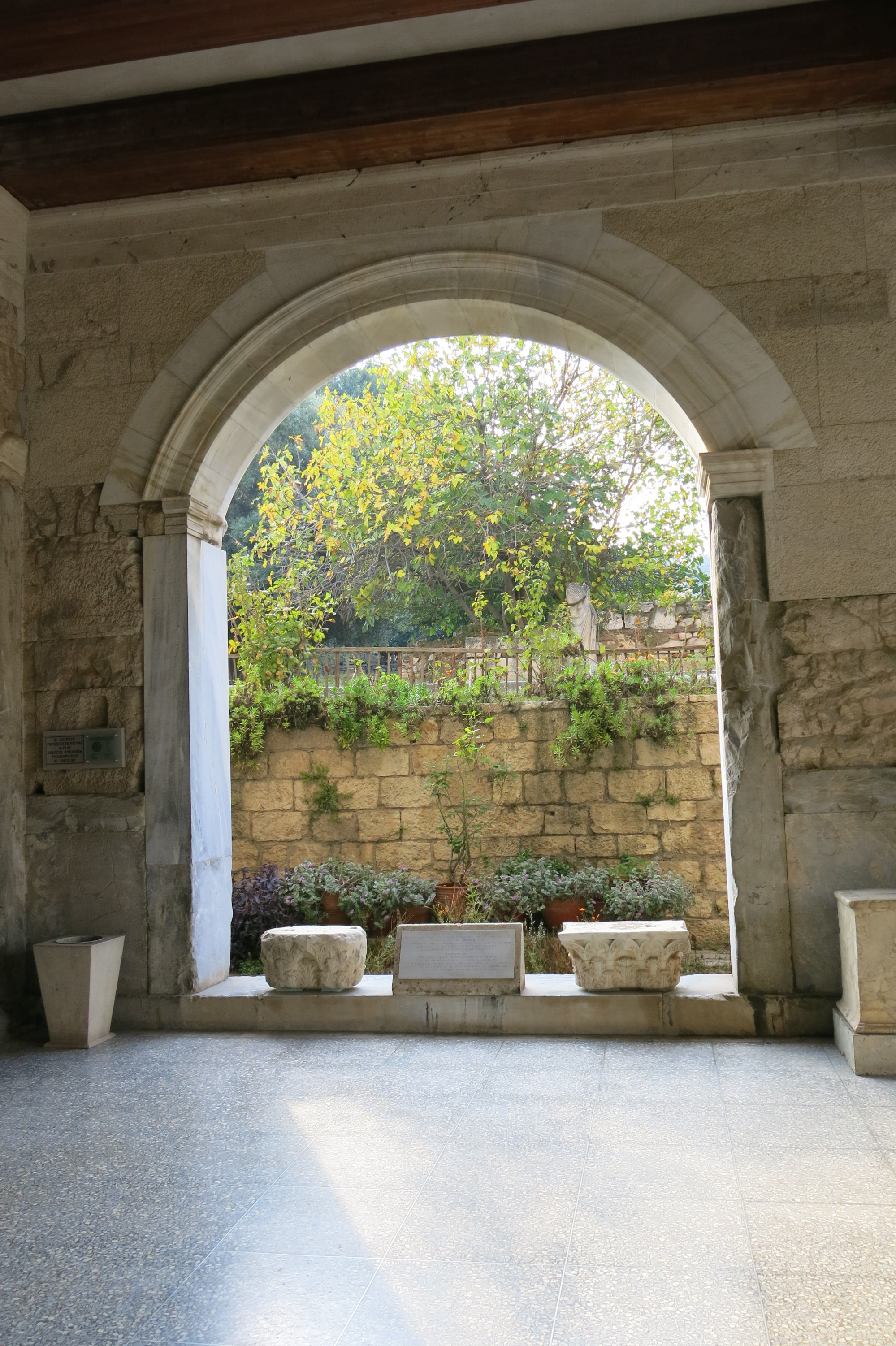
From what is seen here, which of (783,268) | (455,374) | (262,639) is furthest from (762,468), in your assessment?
(455,374)

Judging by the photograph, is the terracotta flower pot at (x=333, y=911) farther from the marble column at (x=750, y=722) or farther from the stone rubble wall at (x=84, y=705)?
the marble column at (x=750, y=722)

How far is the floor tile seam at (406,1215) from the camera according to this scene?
1.89m

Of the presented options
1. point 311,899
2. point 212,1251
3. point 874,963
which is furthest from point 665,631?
point 212,1251

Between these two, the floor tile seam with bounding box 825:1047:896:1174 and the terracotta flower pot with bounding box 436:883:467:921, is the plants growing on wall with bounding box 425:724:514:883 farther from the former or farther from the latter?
the floor tile seam with bounding box 825:1047:896:1174

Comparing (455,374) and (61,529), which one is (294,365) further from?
(455,374)

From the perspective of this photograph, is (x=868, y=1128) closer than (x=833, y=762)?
Yes

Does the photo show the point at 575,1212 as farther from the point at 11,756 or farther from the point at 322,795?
the point at 322,795

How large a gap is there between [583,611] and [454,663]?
3915 mm

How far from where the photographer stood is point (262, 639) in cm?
710

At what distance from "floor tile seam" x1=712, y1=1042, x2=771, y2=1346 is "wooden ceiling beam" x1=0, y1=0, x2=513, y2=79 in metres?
3.67

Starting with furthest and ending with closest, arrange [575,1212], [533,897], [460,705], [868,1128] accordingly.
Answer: [460,705] < [533,897] < [868,1128] < [575,1212]

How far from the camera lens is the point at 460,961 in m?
4.02

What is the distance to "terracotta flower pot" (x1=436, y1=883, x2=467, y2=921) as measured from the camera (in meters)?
5.86

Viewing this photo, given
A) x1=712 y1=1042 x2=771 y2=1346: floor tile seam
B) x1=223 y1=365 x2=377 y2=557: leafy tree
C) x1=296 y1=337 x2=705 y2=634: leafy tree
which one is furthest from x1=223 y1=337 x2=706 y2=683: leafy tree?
x1=223 y1=365 x2=377 y2=557: leafy tree
